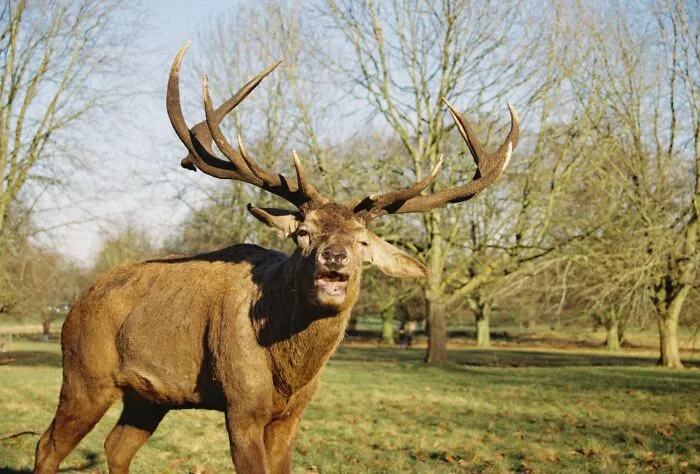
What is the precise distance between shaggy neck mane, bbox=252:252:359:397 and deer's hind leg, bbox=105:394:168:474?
136cm

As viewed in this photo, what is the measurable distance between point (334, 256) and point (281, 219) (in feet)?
2.78

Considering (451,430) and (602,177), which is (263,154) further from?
(451,430)

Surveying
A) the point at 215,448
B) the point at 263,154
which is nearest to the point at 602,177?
the point at 263,154

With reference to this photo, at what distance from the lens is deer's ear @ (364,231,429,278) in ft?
19.9

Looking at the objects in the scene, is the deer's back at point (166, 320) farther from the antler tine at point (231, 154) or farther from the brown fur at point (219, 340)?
the antler tine at point (231, 154)

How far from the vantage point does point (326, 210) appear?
18.9ft

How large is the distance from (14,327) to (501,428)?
58.6 meters

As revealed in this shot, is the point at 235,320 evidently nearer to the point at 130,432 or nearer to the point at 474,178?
the point at 130,432

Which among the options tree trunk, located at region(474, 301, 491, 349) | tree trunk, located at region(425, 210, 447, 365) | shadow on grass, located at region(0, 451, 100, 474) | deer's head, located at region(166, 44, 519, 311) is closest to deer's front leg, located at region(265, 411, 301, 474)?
deer's head, located at region(166, 44, 519, 311)

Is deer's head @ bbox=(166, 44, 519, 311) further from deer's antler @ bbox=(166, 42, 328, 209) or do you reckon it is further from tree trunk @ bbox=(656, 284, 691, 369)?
tree trunk @ bbox=(656, 284, 691, 369)

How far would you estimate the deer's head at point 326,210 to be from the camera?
17.4 ft

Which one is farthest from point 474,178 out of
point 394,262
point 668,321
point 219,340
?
point 668,321

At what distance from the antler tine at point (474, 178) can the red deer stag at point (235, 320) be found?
0.4 inches

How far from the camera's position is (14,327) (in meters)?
62.5
